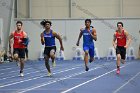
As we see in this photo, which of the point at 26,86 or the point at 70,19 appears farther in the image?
the point at 70,19

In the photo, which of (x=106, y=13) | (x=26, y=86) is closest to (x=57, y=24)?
(x=106, y=13)

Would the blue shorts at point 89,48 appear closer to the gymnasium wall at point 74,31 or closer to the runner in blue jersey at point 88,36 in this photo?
the runner in blue jersey at point 88,36

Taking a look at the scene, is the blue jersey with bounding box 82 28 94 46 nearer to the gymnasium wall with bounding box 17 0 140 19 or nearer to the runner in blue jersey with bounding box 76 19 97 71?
the runner in blue jersey with bounding box 76 19 97 71

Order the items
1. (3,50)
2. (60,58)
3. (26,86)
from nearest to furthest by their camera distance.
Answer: (26,86), (3,50), (60,58)

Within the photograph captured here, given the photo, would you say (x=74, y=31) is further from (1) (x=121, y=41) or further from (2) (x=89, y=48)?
(2) (x=89, y=48)

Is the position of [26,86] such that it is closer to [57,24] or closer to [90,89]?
[90,89]

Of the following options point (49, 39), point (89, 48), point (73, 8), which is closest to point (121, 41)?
point (89, 48)

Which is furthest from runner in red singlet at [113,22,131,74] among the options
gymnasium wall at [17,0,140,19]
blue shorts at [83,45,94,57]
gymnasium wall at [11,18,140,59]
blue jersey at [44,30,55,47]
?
gymnasium wall at [17,0,140,19]

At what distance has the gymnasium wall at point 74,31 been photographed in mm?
34719

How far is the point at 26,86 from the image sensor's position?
13.3 m

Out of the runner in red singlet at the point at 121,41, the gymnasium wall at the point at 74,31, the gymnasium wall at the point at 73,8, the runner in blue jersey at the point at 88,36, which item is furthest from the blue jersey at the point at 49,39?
the gymnasium wall at the point at 73,8

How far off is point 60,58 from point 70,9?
401 cm

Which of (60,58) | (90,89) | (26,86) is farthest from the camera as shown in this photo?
(60,58)

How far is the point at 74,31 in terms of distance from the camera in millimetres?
35344
